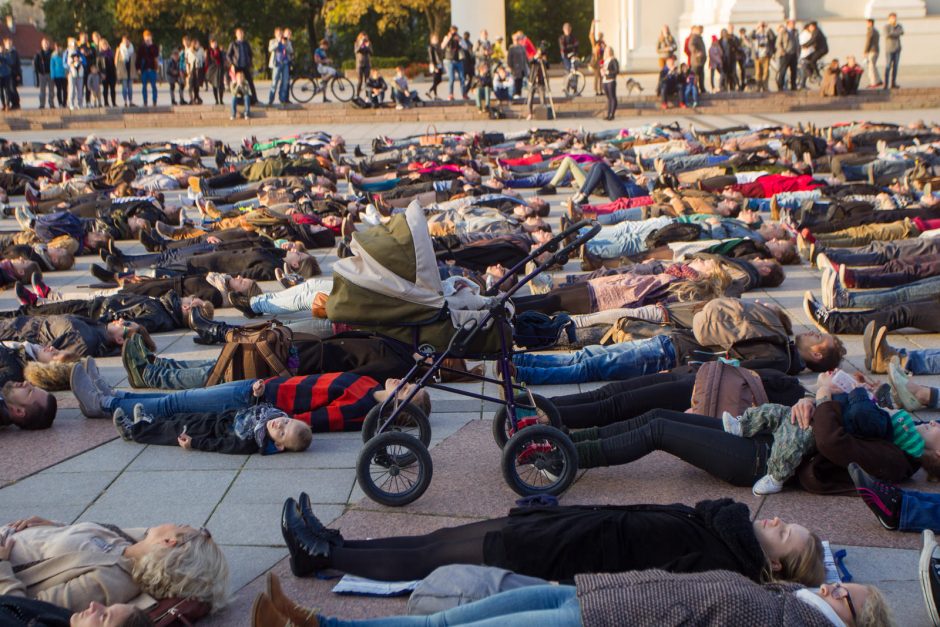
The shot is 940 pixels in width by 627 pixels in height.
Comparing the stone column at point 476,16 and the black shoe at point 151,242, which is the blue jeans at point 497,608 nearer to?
the black shoe at point 151,242

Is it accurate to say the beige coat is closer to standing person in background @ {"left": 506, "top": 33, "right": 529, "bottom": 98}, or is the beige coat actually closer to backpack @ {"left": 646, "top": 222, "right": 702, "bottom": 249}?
backpack @ {"left": 646, "top": 222, "right": 702, "bottom": 249}

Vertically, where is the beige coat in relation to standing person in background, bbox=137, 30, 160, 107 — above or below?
below

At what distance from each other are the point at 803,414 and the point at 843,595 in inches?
66.8

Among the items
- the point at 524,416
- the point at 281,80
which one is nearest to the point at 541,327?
the point at 524,416

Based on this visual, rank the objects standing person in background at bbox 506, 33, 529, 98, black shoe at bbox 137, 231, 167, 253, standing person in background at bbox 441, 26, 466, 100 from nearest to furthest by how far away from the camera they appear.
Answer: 1. black shoe at bbox 137, 231, 167, 253
2. standing person in background at bbox 506, 33, 529, 98
3. standing person in background at bbox 441, 26, 466, 100

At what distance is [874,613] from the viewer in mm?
3652

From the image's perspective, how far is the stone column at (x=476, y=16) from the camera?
38562 millimetres

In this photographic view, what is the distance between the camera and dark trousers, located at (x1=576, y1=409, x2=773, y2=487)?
540 centimetres

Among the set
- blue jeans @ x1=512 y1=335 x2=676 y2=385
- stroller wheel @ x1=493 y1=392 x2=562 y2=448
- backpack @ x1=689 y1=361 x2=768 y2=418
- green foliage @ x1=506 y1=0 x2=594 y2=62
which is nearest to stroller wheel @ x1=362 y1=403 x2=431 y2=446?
stroller wheel @ x1=493 y1=392 x2=562 y2=448

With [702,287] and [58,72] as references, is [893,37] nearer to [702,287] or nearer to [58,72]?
[58,72]

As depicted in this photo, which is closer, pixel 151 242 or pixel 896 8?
pixel 151 242

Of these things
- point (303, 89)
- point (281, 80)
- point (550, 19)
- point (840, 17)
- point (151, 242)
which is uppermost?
point (550, 19)

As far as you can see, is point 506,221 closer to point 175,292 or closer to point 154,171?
point 175,292

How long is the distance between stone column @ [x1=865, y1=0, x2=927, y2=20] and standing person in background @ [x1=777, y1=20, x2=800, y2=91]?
3.32 meters
